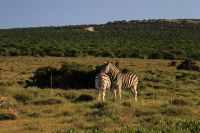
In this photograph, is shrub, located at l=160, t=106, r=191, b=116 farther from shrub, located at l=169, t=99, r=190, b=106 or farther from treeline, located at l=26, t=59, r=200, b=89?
treeline, located at l=26, t=59, r=200, b=89

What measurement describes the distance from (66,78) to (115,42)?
58684mm

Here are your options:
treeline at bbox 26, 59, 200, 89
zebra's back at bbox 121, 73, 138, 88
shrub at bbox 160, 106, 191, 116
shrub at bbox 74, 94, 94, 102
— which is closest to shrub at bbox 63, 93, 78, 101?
shrub at bbox 74, 94, 94, 102

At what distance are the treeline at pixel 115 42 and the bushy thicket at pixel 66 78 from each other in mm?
27638

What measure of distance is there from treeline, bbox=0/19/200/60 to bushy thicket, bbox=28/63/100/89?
2764cm

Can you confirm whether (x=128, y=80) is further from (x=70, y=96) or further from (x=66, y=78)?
(x=66, y=78)

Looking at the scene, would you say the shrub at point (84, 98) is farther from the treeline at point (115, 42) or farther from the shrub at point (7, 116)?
the treeline at point (115, 42)

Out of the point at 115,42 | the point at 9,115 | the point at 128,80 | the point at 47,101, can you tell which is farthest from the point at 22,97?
the point at 115,42

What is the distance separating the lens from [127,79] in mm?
21484

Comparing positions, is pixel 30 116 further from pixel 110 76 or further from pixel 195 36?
pixel 195 36

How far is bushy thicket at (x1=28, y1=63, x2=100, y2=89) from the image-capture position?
2694 cm

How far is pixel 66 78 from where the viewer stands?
27.5 meters

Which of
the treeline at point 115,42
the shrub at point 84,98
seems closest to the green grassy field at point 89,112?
the shrub at point 84,98

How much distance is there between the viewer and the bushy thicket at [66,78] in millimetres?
26938

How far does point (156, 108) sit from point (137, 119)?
1856 mm
